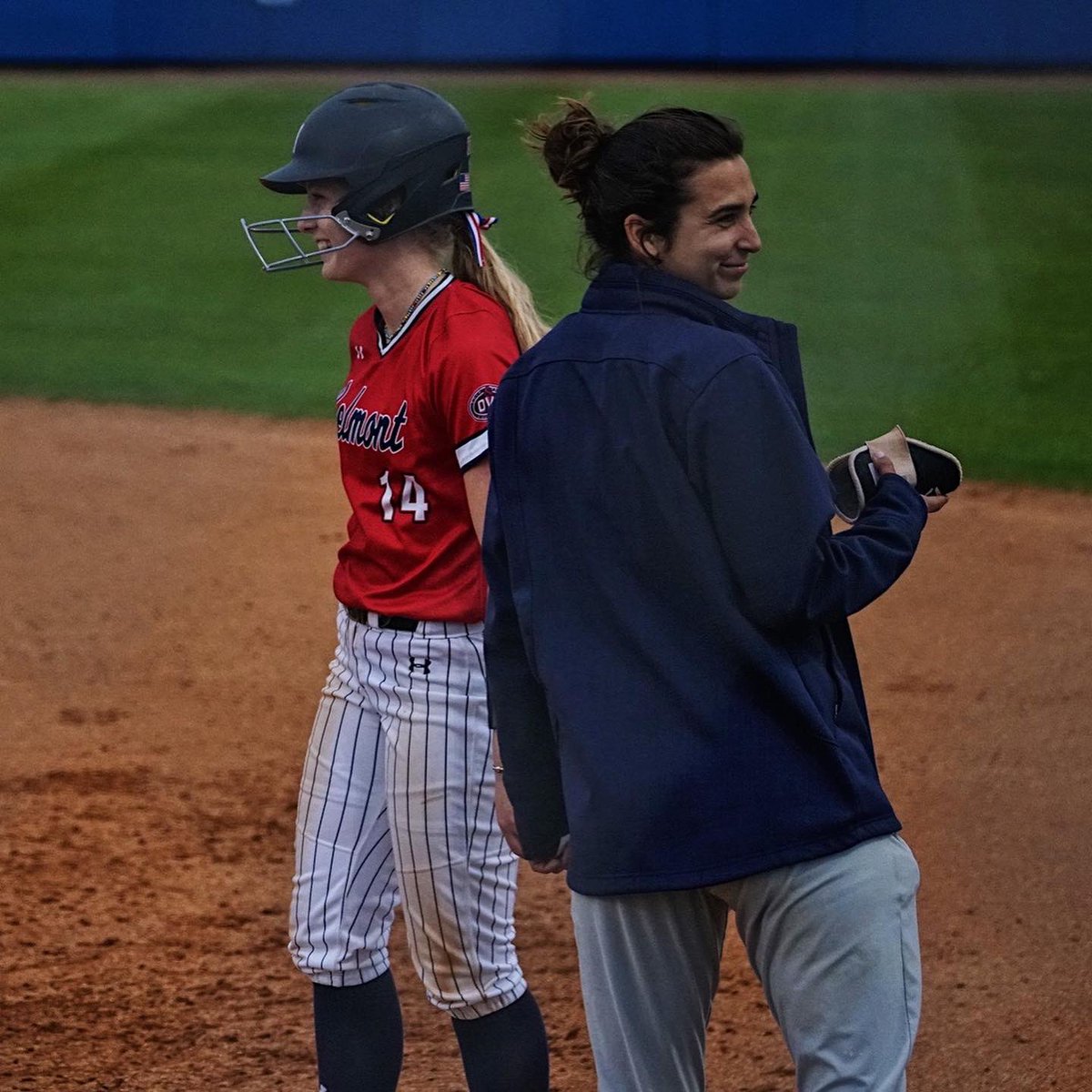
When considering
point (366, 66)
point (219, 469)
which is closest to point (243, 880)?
point (219, 469)

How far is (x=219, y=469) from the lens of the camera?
298 inches

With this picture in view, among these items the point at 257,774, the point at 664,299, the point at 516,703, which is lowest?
the point at 257,774

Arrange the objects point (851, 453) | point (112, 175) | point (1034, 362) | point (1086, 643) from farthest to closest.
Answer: point (112, 175), point (1034, 362), point (1086, 643), point (851, 453)

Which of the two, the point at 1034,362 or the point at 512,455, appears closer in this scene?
the point at 512,455

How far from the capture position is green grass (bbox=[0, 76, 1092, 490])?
29.5 ft

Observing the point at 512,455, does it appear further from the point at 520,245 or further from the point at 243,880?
the point at 520,245

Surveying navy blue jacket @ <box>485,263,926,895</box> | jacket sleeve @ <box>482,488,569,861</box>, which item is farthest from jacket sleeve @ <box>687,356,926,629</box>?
jacket sleeve @ <box>482,488,569,861</box>

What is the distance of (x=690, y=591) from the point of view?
1911 mm

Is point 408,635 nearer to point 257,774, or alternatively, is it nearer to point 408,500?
point 408,500

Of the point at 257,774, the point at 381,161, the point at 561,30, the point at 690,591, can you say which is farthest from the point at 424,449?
the point at 561,30

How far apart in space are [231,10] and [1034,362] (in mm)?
7198

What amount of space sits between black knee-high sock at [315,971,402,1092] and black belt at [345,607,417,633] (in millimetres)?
597

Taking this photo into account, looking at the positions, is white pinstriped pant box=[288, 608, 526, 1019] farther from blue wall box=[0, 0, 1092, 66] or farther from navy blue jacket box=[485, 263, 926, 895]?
blue wall box=[0, 0, 1092, 66]

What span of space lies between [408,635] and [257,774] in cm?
235
